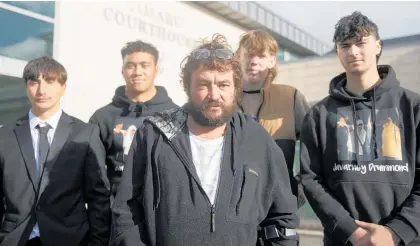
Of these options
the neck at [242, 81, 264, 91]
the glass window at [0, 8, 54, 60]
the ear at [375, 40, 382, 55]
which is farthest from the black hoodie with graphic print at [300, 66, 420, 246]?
the glass window at [0, 8, 54, 60]

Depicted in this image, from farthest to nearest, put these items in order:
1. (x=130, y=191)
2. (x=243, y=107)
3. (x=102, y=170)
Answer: (x=243, y=107) → (x=102, y=170) → (x=130, y=191)

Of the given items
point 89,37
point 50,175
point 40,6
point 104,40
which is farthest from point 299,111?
point 104,40

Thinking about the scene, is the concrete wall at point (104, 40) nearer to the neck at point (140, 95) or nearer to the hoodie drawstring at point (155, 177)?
the neck at point (140, 95)

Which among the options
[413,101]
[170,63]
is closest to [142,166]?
[413,101]

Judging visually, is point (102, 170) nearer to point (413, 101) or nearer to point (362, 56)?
point (362, 56)

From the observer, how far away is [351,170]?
287 cm

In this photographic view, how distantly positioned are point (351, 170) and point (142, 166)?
1.38 meters

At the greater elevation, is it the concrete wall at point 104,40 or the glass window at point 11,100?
the concrete wall at point 104,40

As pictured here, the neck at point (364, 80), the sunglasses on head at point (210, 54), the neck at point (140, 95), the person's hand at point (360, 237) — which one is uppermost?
the sunglasses on head at point (210, 54)

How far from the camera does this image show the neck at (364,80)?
3010mm

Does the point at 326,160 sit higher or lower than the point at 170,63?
lower

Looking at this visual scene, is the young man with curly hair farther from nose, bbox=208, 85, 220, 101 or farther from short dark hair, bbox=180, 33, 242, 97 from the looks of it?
nose, bbox=208, 85, 220, 101

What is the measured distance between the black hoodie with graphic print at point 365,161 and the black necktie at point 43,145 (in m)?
1.82

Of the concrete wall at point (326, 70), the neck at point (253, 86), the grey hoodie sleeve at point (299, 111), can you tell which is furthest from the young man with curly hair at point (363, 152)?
the concrete wall at point (326, 70)
